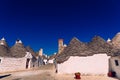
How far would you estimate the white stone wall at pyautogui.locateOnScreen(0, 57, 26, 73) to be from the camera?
88.5 ft

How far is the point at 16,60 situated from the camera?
29.4m

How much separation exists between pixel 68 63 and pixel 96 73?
4270 mm

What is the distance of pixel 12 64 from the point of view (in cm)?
2838

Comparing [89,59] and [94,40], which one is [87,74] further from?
[94,40]

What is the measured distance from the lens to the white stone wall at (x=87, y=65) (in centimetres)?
1710

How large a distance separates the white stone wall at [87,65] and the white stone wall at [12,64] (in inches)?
613

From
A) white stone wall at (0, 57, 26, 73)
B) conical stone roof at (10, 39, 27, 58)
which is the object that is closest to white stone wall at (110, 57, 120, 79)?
white stone wall at (0, 57, 26, 73)

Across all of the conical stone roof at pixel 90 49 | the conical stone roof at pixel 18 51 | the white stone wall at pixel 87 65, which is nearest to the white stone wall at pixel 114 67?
the white stone wall at pixel 87 65

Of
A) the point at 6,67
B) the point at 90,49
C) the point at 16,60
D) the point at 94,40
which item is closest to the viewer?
the point at 90,49

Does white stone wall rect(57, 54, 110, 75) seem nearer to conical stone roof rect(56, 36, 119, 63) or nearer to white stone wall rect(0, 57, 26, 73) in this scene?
conical stone roof rect(56, 36, 119, 63)

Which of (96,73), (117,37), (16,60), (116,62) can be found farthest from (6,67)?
(117,37)

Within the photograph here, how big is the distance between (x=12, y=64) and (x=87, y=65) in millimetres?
19151

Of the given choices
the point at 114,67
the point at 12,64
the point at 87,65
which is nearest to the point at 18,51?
the point at 12,64

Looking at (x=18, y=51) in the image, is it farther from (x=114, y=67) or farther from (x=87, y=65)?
(x=114, y=67)
